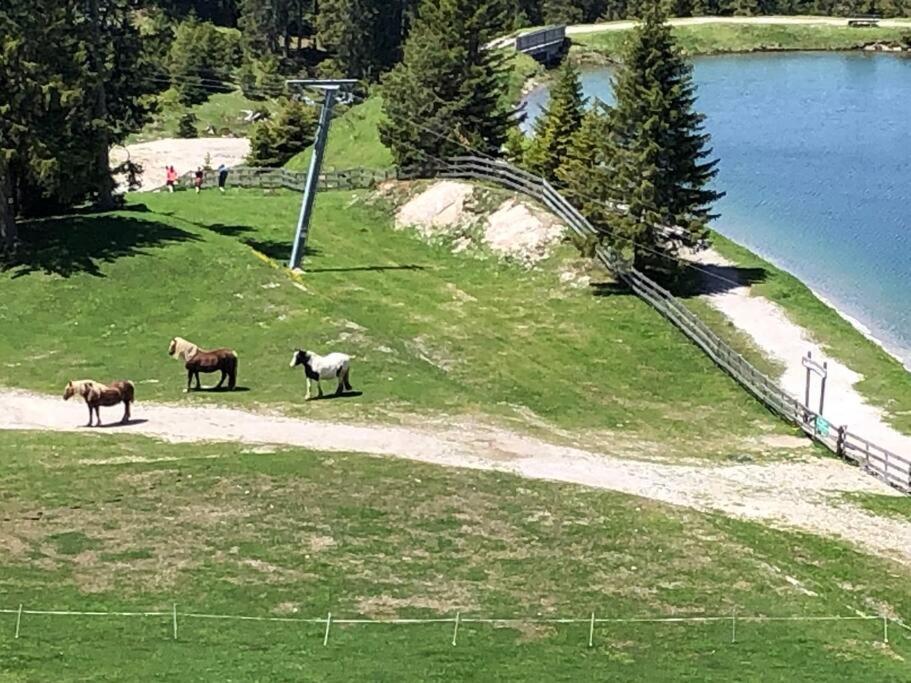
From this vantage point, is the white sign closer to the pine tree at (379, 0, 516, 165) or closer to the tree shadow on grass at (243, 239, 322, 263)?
the tree shadow on grass at (243, 239, 322, 263)

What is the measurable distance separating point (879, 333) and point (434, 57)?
1047 inches

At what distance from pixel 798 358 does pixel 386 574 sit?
26795mm

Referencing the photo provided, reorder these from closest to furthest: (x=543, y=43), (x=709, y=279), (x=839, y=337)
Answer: (x=839, y=337), (x=709, y=279), (x=543, y=43)

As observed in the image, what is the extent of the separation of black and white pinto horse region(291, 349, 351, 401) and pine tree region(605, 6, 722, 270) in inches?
768

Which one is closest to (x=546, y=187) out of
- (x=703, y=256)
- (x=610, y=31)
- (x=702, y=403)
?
(x=703, y=256)

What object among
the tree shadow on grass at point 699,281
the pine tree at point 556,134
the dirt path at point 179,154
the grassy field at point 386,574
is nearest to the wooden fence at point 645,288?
the tree shadow on grass at point 699,281

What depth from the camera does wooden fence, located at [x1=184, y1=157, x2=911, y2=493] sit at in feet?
121

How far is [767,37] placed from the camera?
156 m

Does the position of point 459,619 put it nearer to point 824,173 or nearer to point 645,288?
point 645,288

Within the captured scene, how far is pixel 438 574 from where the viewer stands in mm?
24297

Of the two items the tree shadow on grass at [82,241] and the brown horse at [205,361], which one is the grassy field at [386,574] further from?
the tree shadow on grass at [82,241]

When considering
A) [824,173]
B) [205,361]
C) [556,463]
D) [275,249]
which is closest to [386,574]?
[556,463]

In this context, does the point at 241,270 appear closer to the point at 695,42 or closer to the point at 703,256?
the point at 703,256

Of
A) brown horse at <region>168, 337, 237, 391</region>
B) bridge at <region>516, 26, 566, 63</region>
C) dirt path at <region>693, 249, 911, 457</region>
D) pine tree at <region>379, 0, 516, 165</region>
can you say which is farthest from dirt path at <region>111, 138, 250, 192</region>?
brown horse at <region>168, 337, 237, 391</region>
